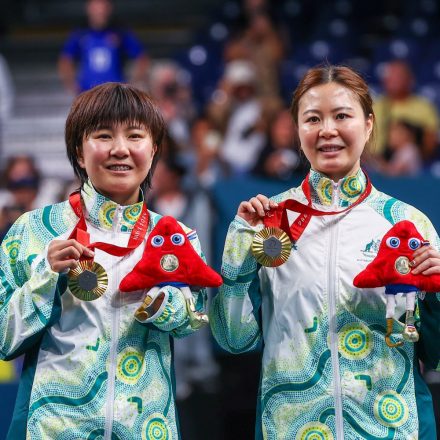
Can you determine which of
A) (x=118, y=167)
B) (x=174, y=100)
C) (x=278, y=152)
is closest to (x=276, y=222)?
(x=118, y=167)

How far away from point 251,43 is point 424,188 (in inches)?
138

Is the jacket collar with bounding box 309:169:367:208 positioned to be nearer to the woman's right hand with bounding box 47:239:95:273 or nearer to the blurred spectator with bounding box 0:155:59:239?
the woman's right hand with bounding box 47:239:95:273

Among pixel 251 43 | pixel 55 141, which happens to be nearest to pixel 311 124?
pixel 251 43

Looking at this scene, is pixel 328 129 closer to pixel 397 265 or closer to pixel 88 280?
pixel 397 265

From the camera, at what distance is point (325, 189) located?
2.61 m

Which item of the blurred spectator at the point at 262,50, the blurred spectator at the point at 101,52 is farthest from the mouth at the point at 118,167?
the blurred spectator at the point at 101,52

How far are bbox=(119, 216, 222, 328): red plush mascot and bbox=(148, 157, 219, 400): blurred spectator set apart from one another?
1.94 meters

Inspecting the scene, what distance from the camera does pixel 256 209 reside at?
2535mm

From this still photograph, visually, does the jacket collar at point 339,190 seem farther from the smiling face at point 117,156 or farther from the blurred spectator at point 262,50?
the blurred spectator at point 262,50

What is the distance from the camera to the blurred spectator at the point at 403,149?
592cm

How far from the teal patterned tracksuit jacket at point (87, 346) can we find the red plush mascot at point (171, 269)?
2 centimetres

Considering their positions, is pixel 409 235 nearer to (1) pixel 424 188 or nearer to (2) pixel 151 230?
(2) pixel 151 230

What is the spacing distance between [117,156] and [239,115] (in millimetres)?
4443

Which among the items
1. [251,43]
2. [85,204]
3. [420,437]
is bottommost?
[420,437]
